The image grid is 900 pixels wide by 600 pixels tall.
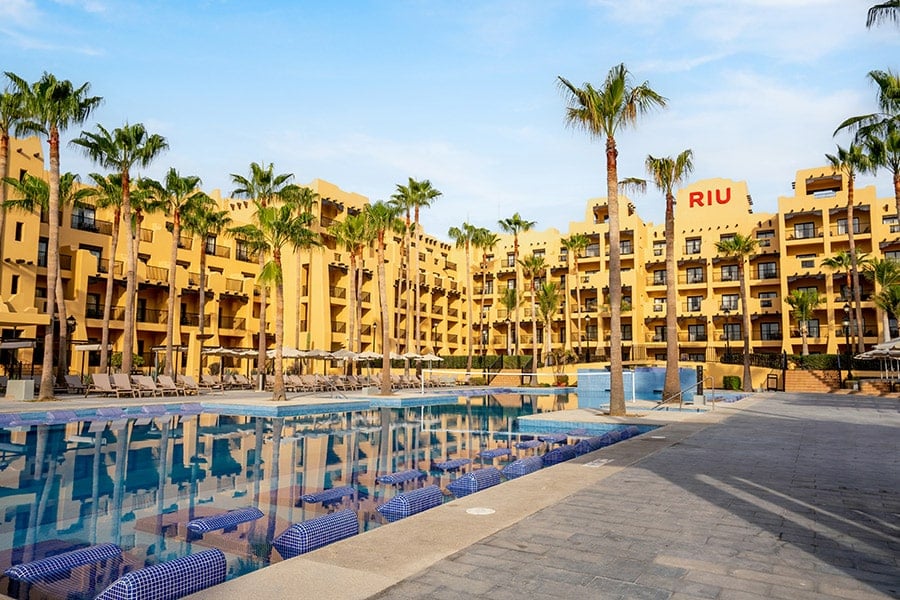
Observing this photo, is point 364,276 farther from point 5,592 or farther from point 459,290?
point 5,592

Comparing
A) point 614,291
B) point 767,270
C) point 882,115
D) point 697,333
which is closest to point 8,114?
point 614,291

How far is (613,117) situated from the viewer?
18484mm

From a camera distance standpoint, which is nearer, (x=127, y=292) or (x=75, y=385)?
(x=75, y=385)

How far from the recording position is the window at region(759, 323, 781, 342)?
48.5m

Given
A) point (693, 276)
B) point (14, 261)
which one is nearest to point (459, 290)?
point (693, 276)

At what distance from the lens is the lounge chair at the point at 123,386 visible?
2503cm

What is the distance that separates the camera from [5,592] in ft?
16.9

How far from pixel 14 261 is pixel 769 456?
34.3 meters

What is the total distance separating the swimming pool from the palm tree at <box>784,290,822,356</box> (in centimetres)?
3134

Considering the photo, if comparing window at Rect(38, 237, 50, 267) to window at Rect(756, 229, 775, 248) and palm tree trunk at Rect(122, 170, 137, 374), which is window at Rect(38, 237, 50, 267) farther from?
window at Rect(756, 229, 775, 248)

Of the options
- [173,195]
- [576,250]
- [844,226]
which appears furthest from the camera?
[576,250]

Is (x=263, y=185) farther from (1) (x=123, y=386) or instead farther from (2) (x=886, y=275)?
(2) (x=886, y=275)

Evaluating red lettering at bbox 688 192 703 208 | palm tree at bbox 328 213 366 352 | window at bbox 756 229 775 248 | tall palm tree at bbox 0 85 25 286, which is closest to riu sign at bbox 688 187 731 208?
red lettering at bbox 688 192 703 208

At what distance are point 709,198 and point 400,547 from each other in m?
55.2
